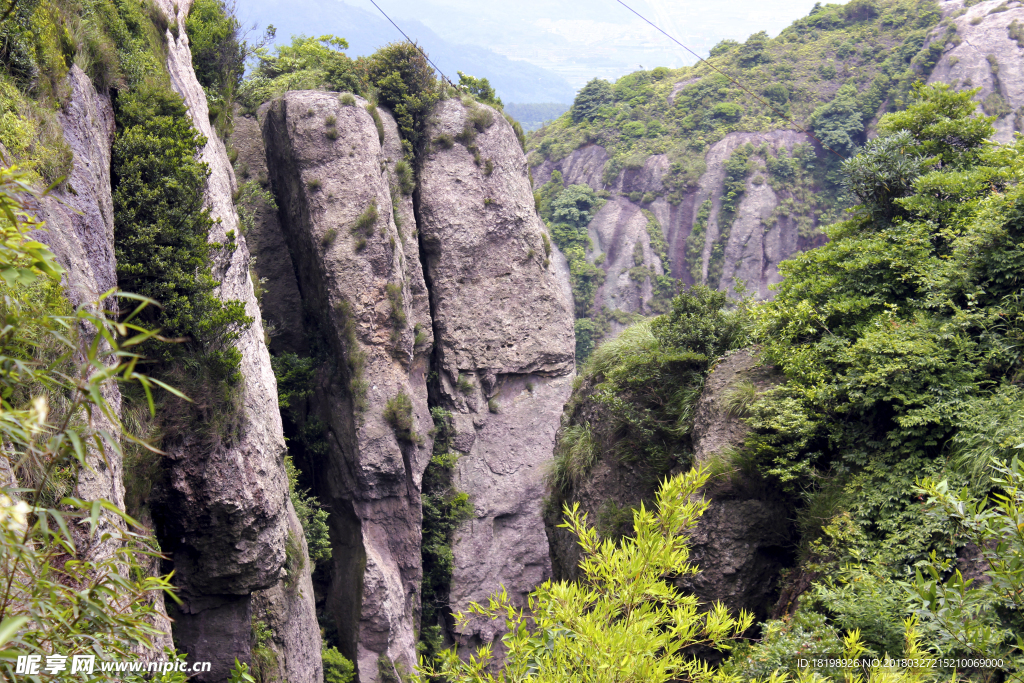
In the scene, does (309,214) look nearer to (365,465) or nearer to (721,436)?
(365,465)

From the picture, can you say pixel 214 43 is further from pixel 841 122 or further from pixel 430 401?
pixel 841 122

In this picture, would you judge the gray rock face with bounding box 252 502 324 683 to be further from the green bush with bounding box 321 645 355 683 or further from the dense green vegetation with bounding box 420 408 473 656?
the dense green vegetation with bounding box 420 408 473 656

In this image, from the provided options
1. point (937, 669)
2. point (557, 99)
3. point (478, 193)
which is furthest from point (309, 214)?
point (557, 99)

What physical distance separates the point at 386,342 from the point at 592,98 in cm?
5138

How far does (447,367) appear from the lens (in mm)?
24641

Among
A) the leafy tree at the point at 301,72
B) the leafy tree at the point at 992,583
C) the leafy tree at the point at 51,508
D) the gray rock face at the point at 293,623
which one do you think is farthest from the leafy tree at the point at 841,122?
the leafy tree at the point at 51,508

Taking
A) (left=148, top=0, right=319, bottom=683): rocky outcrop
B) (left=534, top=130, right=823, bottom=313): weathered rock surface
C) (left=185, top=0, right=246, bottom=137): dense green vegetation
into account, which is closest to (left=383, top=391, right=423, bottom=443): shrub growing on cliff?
(left=148, top=0, right=319, bottom=683): rocky outcrop

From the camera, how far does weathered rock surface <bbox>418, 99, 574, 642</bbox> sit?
80.5ft

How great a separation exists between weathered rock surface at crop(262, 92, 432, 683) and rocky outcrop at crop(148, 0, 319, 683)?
642 centimetres

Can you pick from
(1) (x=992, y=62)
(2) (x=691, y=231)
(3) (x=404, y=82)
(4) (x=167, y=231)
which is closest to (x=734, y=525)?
(4) (x=167, y=231)

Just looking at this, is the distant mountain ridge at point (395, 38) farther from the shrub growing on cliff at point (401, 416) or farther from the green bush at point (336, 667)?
the green bush at point (336, 667)

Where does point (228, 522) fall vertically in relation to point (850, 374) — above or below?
below

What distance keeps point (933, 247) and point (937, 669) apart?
6640mm

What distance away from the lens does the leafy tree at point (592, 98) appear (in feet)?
202
